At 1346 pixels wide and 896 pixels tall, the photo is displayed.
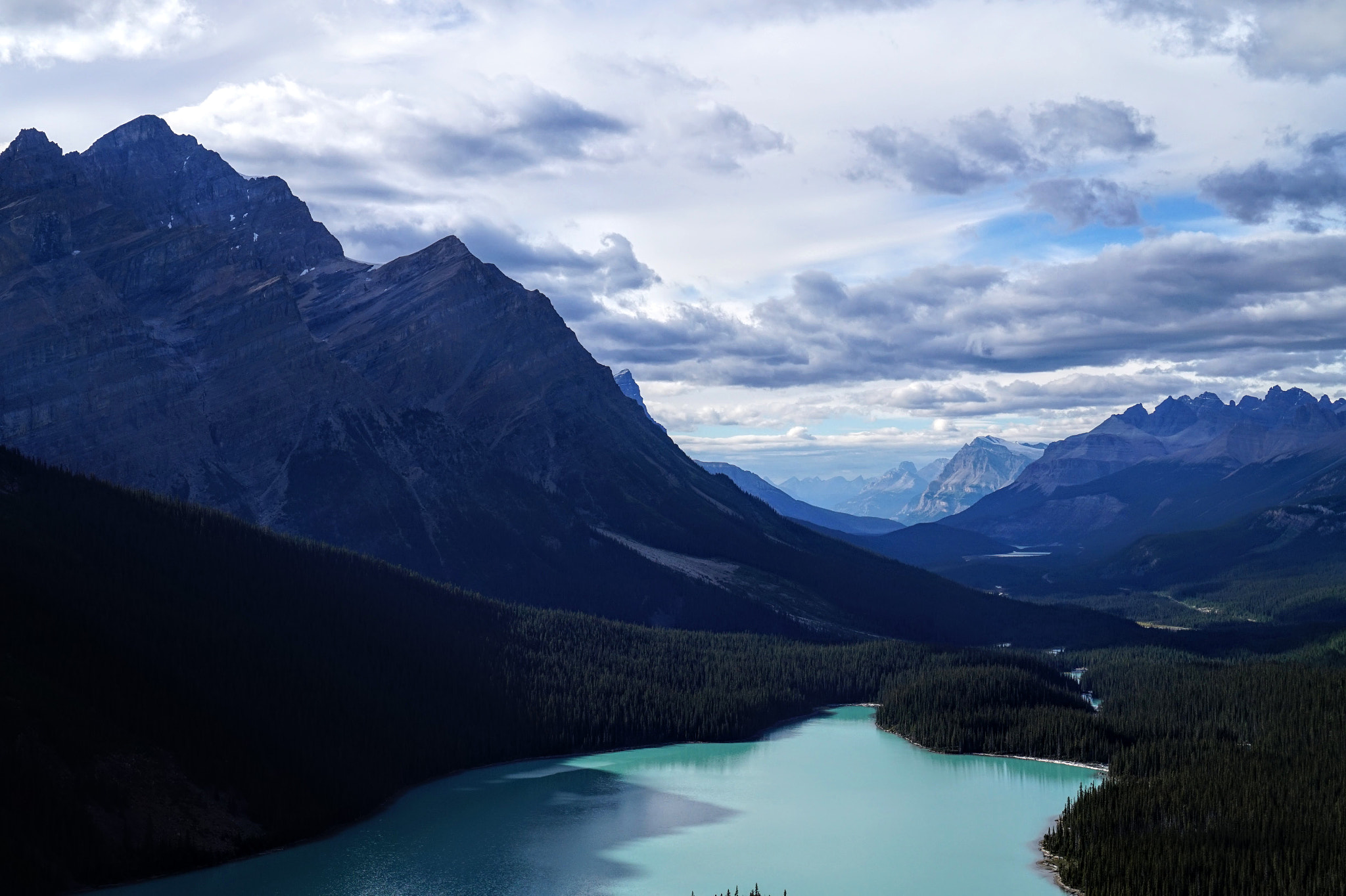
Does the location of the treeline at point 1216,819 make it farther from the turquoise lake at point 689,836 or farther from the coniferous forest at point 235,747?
the turquoise lake at point 689,836

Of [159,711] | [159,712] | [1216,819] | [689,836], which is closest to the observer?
[1216,819]

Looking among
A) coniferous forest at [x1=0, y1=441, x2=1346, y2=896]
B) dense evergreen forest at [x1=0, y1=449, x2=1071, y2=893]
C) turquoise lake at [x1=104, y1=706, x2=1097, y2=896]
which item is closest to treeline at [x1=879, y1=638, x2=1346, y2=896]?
coniferous forest at [x1=0, y1=441, x2=1346, y2=896]

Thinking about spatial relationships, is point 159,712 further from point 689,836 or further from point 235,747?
point 689,836

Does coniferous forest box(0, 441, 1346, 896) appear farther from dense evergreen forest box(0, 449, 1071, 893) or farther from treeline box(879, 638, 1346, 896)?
treeline box(879, 638, 1346, 896)

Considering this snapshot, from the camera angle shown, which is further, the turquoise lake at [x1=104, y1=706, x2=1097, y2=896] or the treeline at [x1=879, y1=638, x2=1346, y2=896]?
the turquoise lake at [x1=104, y1=706, x2=1097, y2=896]

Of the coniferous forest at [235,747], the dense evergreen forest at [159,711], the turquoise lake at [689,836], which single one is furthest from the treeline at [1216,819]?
the dense evergreen forest at [159,711]

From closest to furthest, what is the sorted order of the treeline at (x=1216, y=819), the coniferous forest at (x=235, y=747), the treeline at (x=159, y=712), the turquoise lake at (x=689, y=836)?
the treeline at (x=1216, y=819), the coniferous forest at (x=235, y=747), the treeline at (x=159, y=712), the turquoise lake at (x=689, y=836)

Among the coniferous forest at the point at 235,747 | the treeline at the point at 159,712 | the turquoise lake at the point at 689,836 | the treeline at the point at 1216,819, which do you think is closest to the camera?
the treeline at the point at 1216,819

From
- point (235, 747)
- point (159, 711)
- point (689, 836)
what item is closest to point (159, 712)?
point (159, 711)

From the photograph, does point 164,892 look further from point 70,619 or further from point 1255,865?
point 1255,865

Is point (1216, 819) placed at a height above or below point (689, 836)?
above
